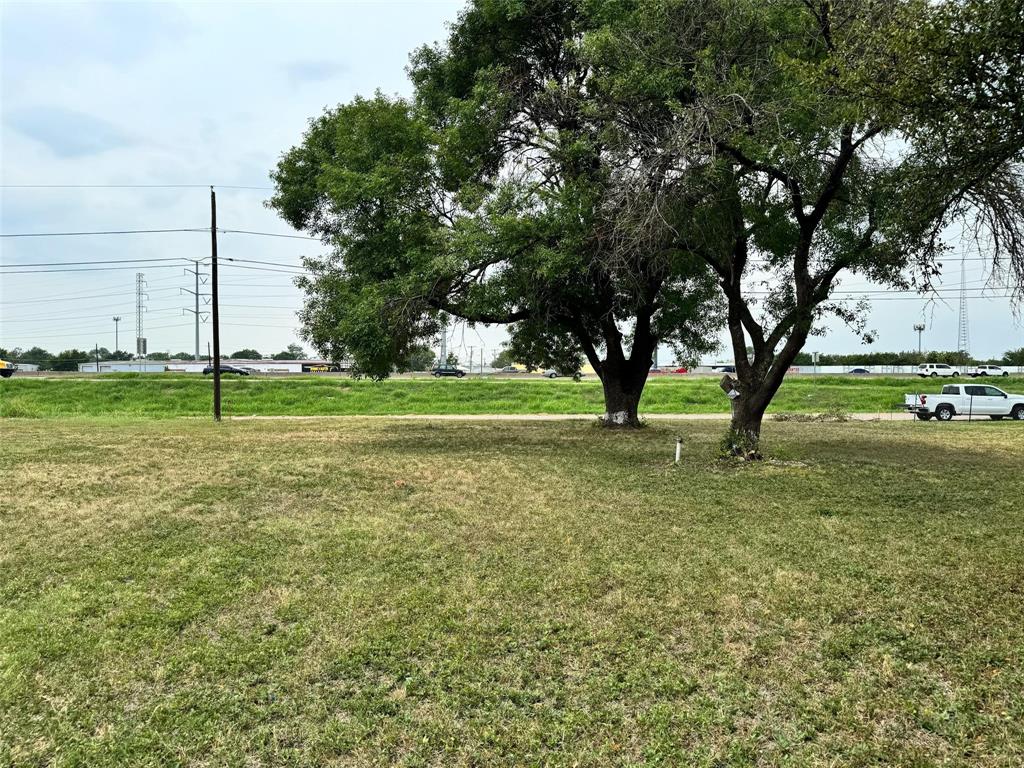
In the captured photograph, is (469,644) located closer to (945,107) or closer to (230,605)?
(230,605)

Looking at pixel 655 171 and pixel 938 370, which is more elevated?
pixel 655 171

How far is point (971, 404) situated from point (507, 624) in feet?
97.9

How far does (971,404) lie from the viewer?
2812 cm

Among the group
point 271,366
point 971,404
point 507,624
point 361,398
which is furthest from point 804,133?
point 271,366

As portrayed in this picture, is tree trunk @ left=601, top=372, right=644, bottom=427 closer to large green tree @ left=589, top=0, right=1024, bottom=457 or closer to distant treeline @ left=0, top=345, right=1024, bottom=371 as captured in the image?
large green tree @ left=589, top=0, right=1024, bottom=457

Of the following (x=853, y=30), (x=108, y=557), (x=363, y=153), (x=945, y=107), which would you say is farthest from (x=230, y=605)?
(x=363, y=153)

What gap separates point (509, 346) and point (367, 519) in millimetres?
13933

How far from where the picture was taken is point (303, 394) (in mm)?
37562

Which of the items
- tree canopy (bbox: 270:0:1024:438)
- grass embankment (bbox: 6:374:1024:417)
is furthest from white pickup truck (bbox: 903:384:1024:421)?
tree canopy (bbox: 270:0:1024:438)

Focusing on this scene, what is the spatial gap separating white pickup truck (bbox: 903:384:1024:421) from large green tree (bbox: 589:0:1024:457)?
57.1ft

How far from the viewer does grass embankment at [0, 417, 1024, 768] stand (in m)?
3.55

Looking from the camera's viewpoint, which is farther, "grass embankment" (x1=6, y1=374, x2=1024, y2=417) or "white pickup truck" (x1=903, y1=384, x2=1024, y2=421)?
"grass embankment" (x1=6, y1=374, x2=1024, y2=417)

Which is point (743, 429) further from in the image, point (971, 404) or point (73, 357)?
point (73, 357)

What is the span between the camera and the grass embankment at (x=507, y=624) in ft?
11.6
